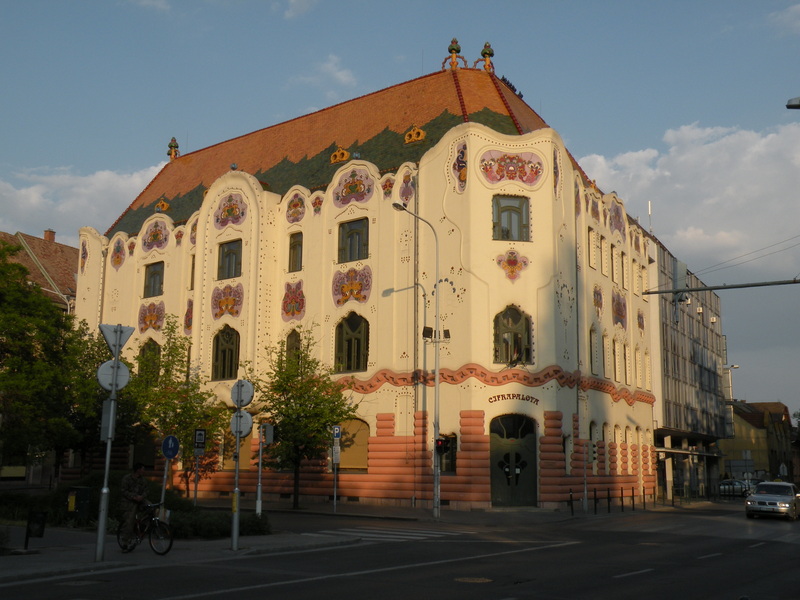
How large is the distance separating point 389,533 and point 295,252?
21.5 m

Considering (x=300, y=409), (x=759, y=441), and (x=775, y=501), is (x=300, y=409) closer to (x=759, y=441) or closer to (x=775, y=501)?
(x=775, y=501)

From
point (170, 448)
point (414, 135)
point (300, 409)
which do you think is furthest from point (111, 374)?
point (414, 135)

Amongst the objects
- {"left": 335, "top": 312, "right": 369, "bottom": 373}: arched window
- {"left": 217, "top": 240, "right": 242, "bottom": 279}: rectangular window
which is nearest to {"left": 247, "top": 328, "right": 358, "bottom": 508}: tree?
{"left": 335, "top": 312, "right": 369, "bottom": 373}: arched window

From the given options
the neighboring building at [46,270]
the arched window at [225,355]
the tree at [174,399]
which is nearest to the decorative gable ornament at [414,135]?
the arched window at [225,355]

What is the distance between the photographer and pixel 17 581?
13648 mm

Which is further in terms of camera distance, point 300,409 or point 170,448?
point 300,409

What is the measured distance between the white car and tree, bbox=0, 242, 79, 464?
1010 inches

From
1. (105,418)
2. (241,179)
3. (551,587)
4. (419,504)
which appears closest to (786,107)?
(551,587)

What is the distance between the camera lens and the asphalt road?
42.0 ft

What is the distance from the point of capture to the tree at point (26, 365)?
3050 cm

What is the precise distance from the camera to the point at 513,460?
3591cm

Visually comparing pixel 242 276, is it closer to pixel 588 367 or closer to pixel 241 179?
pixel 241 179

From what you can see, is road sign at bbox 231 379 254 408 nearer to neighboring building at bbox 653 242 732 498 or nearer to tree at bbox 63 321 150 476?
tree at bbox 63 321 150 476

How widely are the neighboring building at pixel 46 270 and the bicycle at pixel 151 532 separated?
149 feet
